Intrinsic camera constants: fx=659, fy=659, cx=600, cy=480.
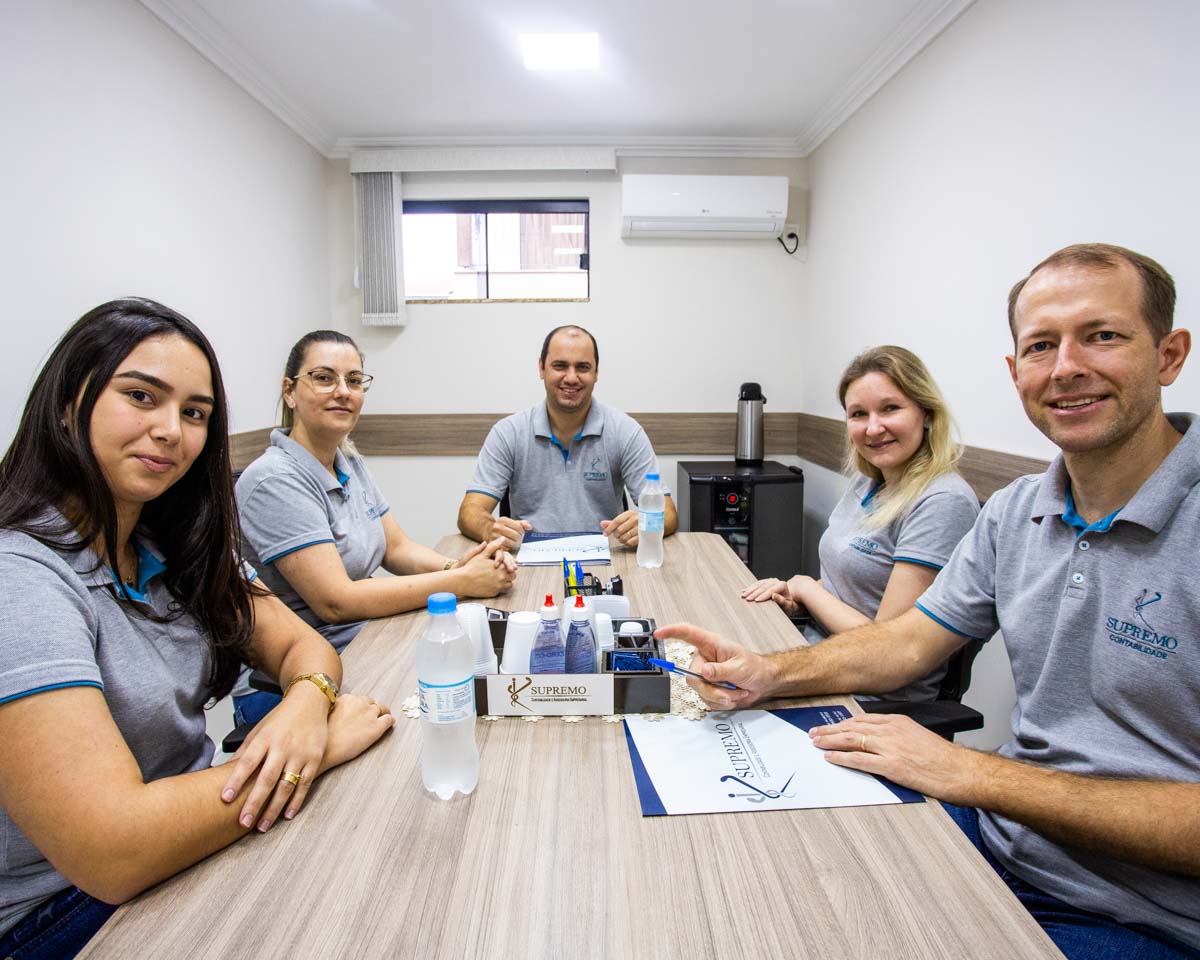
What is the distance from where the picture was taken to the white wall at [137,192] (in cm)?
191

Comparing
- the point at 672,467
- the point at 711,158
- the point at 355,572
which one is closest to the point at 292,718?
the point at 355,572

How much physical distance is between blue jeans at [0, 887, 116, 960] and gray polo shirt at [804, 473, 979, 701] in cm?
140

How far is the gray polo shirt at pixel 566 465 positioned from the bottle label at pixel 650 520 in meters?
0.68

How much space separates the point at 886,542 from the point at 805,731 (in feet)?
2.45

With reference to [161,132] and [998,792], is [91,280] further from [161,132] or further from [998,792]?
[998,792]

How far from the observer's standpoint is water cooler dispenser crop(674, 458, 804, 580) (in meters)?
3.64

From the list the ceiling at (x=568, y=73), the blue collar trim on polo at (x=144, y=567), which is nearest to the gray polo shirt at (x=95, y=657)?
the blue collar trim on polo at (x=144, y=567)

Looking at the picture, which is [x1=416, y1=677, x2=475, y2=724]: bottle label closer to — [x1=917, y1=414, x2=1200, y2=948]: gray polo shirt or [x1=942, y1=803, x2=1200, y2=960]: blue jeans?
[x1=942, y1=803, x2=1200, y2=960]: blue jeans

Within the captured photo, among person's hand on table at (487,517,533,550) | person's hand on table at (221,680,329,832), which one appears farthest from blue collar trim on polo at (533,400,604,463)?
person's hand on table at (221,680,329,832)

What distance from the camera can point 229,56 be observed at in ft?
9.14

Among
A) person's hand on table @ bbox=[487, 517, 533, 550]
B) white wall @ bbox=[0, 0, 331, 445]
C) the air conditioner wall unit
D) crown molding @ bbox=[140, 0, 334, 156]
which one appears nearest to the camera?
Result: white wall @ bbox=[0, 0, 331, 445]

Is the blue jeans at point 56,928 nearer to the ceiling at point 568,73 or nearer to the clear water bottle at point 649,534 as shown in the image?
the clear water bottle at point 649,534

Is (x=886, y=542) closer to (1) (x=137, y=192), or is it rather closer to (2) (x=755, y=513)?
(2) (x=755, y=513)

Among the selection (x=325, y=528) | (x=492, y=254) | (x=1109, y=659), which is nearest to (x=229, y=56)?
(x=492, y=254)
